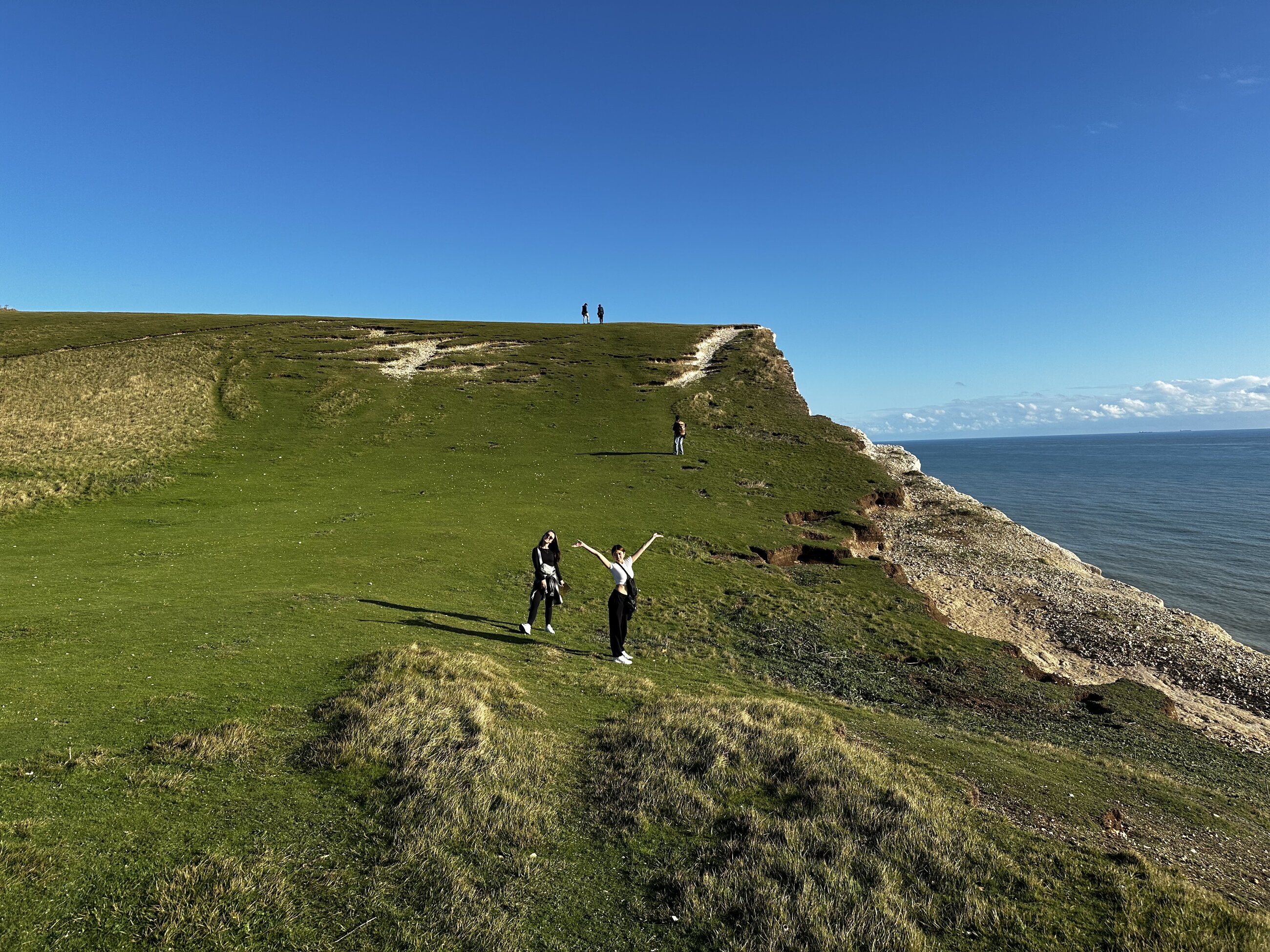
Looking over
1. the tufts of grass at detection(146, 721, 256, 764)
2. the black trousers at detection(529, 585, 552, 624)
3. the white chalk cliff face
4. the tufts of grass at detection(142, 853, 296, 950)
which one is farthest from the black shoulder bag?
the white chalk cliff face

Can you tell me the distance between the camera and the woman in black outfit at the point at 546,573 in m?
20.9

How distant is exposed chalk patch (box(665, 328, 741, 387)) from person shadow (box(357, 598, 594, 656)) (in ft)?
180

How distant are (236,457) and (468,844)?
5050 cm

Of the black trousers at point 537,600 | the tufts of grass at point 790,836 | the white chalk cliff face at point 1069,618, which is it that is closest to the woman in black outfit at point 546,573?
the black trousers at point 537,600

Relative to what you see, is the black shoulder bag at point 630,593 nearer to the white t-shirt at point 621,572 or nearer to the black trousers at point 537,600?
the white t-shirt at point 621,572

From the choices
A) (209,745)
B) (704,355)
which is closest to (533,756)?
(209,745)

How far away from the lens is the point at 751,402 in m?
71.0

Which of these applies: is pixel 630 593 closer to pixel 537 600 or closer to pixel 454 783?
pixel 537 600

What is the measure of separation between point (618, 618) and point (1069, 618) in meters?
31.7

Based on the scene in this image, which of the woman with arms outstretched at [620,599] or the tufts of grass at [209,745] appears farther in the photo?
the woman with arms outstretched at [620,599]

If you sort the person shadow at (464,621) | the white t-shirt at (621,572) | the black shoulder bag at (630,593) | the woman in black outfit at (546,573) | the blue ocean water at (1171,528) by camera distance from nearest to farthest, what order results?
the white t-shirt at (621,572), the black shoulder bag at (630,593), the woman in black outfit at (546,573), the person shadow at (464,621), the blue ocean water at (1171,528)

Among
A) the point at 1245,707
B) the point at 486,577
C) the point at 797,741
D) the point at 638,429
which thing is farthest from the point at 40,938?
the point at 638,429

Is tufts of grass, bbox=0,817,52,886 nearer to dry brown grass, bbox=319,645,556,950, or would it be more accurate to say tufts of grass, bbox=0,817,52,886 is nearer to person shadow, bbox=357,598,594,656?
dry brown grass, bbox=319,645,556,950

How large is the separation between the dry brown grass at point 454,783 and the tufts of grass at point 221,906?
4.99 ft
